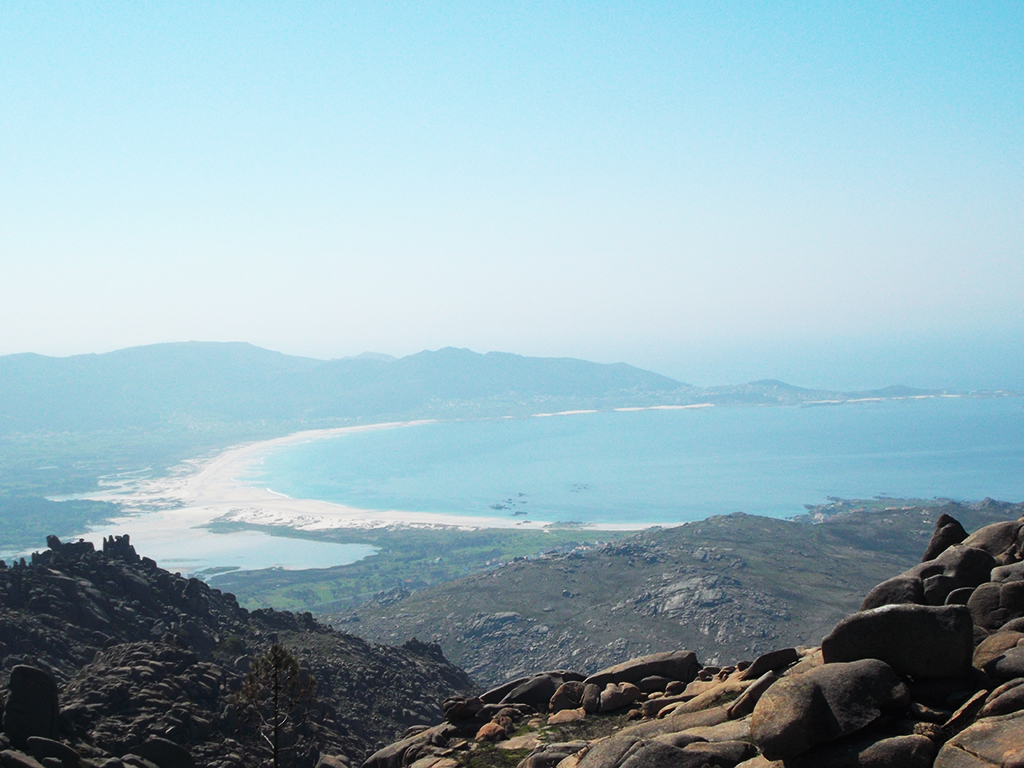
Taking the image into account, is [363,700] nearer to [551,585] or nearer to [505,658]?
[505,658]

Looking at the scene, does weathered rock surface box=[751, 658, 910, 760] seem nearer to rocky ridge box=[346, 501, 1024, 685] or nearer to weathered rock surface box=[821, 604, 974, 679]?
weathered rock surface box=[821, 604, 974, 679]

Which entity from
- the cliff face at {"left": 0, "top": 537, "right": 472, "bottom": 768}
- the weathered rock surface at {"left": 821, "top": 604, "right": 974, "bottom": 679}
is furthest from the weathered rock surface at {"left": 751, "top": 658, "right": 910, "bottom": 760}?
the cliff face at {"left": 0, "top": 537, "right": 472, "bottom": 768}

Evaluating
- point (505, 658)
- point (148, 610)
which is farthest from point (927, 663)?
point (505, 658)

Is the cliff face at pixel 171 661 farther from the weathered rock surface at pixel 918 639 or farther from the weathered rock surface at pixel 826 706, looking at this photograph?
the weathered rock surface at pixel 918 639

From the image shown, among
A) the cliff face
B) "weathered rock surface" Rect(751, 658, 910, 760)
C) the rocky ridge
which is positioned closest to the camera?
"weathered rock surface" Rect(751, 658, 910, 760)

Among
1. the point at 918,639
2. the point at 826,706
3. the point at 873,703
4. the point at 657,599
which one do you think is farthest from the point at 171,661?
the point at 657,599

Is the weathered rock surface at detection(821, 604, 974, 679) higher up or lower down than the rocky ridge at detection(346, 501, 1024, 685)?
higher up

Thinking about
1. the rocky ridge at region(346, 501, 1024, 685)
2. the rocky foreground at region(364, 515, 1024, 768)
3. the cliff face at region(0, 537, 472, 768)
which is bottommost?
the rocky ridge at region(346, 501, 1024, 685)

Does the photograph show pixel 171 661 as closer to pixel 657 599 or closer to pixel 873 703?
pixel 873 703
